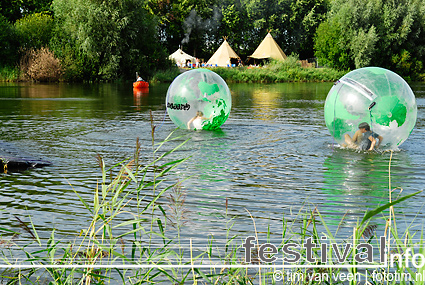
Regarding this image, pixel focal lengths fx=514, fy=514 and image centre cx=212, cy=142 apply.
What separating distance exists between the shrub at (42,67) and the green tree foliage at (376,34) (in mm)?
30881

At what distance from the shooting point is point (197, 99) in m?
12.8

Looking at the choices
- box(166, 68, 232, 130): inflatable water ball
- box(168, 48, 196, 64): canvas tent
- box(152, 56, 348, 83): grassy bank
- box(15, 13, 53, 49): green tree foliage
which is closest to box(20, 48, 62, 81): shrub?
box(15, 13, 53, 49): green tree foliage

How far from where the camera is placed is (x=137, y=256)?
484 cm

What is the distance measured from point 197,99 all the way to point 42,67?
37112mm

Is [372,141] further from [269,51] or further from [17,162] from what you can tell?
[269,51]

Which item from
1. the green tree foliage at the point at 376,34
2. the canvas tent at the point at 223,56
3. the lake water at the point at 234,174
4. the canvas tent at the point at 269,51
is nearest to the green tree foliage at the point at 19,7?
the canvas tent at the point at 223,56

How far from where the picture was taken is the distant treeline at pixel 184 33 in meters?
46.8

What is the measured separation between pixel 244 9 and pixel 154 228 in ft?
248

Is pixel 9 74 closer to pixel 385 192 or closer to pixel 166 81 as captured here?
pixel 166 81

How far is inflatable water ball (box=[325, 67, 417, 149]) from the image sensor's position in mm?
9656

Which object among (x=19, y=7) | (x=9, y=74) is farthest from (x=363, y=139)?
(x=19, y=7)

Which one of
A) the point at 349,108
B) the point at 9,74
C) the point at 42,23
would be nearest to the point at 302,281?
the point at 349,108

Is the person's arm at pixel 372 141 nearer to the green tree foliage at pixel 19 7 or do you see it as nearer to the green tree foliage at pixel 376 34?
the green tree foliage at pixel 376 34

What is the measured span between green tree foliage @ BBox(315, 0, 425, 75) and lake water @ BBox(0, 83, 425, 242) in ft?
144
